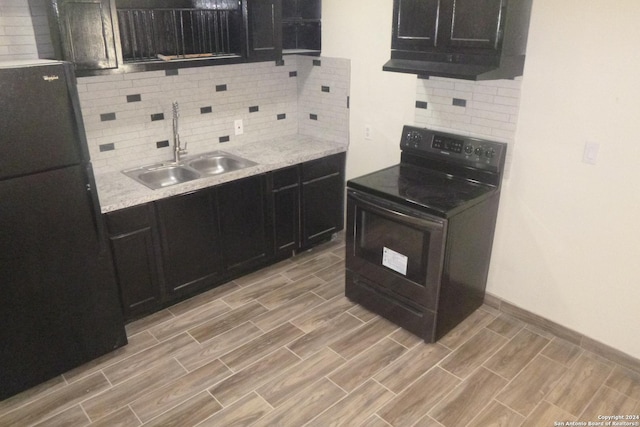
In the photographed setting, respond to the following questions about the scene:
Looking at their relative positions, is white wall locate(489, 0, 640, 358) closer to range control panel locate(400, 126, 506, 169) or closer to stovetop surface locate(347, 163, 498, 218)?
range control panel locate(400, 126, 506, 169)

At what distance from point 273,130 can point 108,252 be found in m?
1.86

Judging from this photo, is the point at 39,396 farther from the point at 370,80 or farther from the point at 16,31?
the point at 370,80

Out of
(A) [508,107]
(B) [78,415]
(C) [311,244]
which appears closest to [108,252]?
(B) [78,415]

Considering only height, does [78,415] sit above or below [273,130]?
below

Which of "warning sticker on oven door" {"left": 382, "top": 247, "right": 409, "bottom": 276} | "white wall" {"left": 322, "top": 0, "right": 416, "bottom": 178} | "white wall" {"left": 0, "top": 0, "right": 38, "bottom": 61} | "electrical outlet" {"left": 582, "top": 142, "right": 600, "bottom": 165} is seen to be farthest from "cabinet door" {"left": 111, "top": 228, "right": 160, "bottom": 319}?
"electrical outlet" {"left": 582, "top": 142, "right": 600, "bottom": 165}

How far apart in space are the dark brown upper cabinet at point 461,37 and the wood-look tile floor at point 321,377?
1561 millimetres

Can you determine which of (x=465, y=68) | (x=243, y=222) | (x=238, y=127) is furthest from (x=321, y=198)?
(x=465, y=68)

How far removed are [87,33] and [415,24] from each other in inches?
70.5

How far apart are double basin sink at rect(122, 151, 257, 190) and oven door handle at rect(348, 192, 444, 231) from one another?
2.95ft

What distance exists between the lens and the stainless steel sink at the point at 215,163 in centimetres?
346

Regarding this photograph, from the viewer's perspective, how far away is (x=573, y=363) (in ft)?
8.68

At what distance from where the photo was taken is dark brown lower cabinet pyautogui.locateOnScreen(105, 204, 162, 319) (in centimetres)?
270

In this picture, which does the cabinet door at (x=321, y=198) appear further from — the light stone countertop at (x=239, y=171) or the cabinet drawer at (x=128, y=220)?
the cabinet drawer at (x=128, y=220)

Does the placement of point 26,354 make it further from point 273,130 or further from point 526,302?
point 526,302
